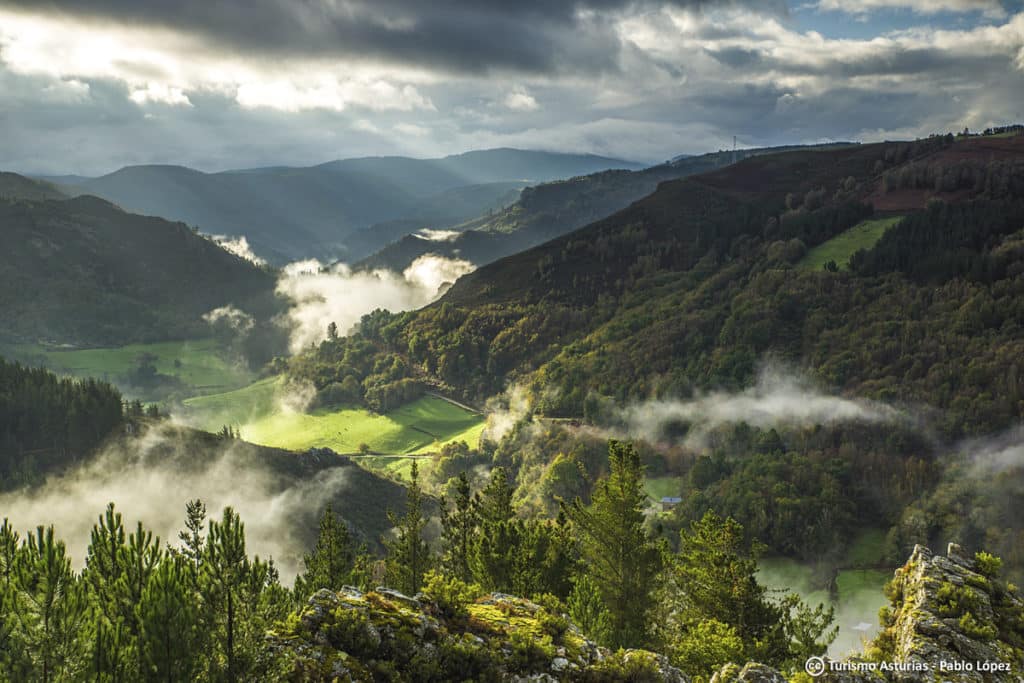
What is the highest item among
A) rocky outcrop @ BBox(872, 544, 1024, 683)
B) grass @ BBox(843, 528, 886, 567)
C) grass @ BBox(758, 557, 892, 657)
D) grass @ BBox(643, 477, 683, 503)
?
rocky outcrop @ BBox(872, 544, 1024, 683)

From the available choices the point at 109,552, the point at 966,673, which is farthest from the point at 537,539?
the point at 109,552

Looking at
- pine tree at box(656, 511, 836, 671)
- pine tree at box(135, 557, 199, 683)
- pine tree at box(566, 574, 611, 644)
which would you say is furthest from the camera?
pine tree at box(656, 511, 836, 671)

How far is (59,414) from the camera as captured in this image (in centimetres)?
18125

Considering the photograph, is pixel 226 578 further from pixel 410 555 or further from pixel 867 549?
pixel 867 549

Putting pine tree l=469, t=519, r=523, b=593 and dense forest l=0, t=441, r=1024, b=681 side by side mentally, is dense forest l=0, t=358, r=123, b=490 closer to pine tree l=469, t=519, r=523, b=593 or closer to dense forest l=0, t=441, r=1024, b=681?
dense forest l=0, t=441, r=1024, b=681

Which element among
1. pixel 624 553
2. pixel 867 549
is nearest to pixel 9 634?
pixel 624 553

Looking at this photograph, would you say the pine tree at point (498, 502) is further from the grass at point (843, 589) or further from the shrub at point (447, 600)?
the grass at point (843, 589)

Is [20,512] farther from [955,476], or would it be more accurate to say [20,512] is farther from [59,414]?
[955,476]

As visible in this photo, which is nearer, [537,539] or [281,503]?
[537,539]

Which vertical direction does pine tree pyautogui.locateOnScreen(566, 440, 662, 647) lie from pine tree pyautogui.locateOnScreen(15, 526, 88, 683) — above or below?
below

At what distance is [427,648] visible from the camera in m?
21.9

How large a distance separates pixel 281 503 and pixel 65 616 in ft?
450

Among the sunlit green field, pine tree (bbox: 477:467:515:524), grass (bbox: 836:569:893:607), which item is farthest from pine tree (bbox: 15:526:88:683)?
grass (bbox: 836:569:893:607)

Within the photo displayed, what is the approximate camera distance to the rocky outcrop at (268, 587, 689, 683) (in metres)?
20.5
